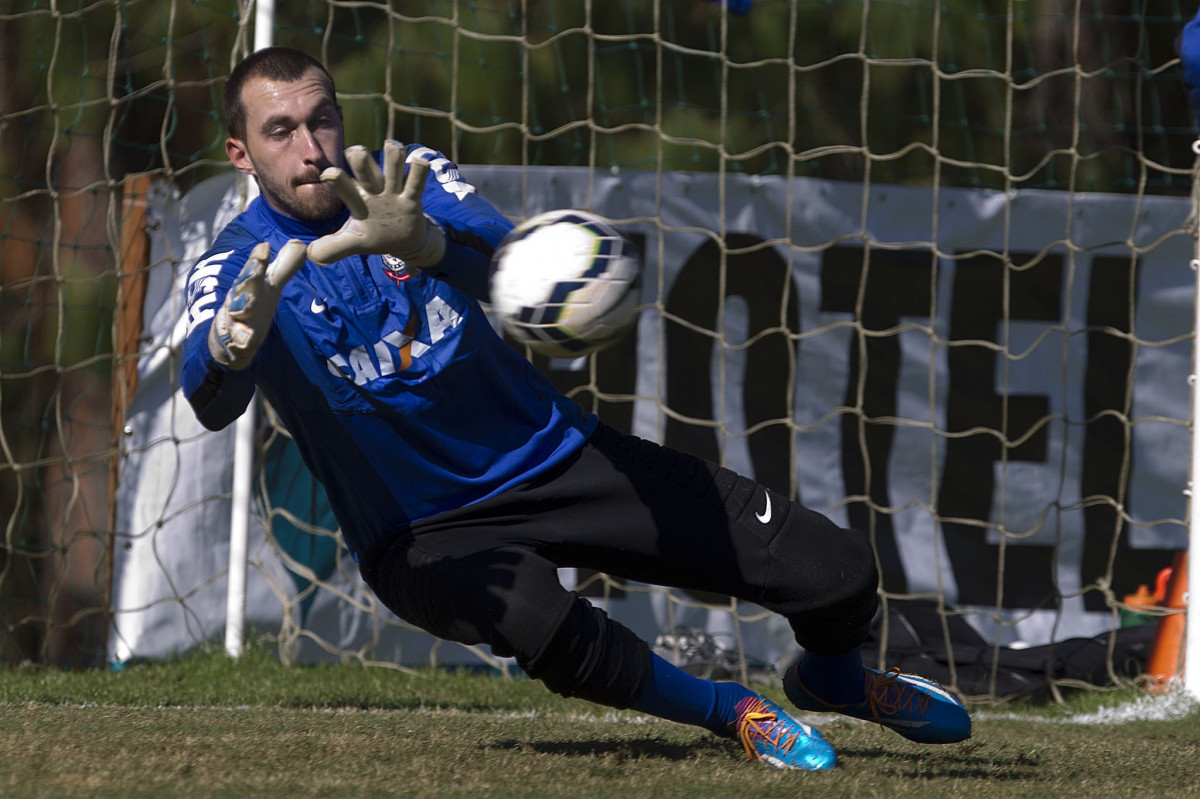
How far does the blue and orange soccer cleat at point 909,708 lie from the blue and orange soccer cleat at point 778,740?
8.2 inches

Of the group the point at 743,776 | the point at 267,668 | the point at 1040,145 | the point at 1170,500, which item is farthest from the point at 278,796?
the point at 1040,145

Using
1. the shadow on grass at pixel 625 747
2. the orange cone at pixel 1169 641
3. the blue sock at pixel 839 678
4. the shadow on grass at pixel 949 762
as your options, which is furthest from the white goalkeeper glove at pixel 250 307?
the orange cone at pixel 1169 641

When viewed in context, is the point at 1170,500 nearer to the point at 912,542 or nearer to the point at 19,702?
the point at 912,542

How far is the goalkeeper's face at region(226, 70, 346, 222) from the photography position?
3010 mm

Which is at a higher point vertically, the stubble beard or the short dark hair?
the short dark hair

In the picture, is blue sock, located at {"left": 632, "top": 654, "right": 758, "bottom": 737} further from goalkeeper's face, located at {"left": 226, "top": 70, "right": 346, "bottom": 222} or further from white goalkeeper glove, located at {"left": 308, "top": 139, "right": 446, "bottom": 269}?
goalkeeper's face, located at {"left": 226, "top": 70, "right": 346, "bottom": 222}

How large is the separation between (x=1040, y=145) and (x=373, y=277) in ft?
19.2

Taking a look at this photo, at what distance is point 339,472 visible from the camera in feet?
9.91

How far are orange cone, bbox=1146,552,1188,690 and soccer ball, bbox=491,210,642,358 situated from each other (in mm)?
3081

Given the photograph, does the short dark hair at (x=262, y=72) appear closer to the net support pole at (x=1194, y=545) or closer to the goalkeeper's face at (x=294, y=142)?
the goalkeeper's face at (x=294, y=142)

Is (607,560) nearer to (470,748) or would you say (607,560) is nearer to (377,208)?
(470,748)

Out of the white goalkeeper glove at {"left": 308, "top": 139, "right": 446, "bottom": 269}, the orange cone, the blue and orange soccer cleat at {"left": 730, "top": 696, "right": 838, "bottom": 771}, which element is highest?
→ the white goalkeeper glove at {"left": 308, "top": 139, "right": 446, "bottom": 269}

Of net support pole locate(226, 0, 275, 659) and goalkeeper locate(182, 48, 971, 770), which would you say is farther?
net support pole locate(226, 0, 275, 659)

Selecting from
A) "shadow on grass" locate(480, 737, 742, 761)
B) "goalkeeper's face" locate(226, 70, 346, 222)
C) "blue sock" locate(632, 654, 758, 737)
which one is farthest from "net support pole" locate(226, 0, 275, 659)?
"blue sock" locate(632, 654, 758, 737)
